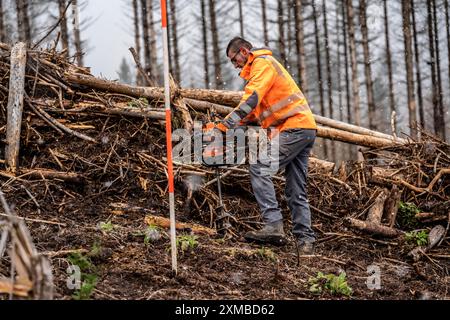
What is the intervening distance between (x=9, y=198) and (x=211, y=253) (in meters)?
2.42

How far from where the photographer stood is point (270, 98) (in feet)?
17.1

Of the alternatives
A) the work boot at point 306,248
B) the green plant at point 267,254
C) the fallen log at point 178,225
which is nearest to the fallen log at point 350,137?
the work boot at point 306,248

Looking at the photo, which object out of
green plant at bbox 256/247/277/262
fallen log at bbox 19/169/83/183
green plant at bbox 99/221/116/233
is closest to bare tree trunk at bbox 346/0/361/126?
fallen log at bbox 19/169/83/183

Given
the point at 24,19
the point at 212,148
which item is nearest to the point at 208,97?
the point at 212,148

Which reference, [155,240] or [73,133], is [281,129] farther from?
[73,133]

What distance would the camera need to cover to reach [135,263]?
3986 millimetres

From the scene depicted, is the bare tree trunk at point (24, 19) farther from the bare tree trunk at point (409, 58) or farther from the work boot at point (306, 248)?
the work boot at point (306, 248)

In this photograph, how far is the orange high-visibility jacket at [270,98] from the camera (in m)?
4.98

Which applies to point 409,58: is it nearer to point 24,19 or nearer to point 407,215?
point 407,215

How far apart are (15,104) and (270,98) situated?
3.21 metres

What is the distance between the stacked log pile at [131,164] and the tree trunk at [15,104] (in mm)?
12

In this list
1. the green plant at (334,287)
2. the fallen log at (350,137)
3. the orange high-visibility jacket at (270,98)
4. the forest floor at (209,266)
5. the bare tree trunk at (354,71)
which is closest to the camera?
the forest floor at (209,266)
